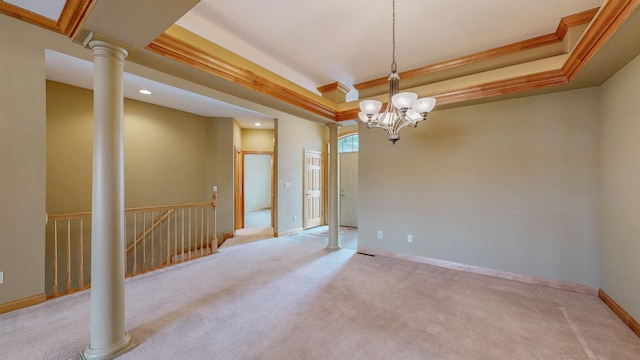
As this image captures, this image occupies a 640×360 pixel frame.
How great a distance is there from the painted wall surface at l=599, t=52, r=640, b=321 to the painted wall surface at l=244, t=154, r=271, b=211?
994 centimetres

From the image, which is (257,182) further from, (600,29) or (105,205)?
(600,29)

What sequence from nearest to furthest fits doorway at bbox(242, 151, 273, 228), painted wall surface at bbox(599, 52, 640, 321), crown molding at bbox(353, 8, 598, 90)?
1. painted wall surface at bbox(599, 52, 640, 321)
2. crown molding at bbox(353, 8, 598, 90)
3. doorway at bbox(242, 151, 273, 228)

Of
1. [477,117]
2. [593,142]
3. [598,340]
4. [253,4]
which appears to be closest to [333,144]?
[477,117]

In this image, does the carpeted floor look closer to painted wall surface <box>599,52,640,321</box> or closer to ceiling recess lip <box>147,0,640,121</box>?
painted wall surface <box>599,52,640,321</box>

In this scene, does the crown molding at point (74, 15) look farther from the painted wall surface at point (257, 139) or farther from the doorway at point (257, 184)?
the doorway at point (257, 184)

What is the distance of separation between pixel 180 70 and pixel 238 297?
2586 mm

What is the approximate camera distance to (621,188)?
2.46m

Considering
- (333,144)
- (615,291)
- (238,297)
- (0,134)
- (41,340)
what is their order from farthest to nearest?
(333,144)
(238,297)
(615,291)
(0,134)
(41,340)

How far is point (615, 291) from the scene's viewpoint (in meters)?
2.56

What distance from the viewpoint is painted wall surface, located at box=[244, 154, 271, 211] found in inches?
424

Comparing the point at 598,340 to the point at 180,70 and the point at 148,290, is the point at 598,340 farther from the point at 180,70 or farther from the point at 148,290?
the point at 180,70

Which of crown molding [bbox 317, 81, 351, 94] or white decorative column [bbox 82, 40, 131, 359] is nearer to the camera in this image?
white decorative column [bbox 82, 40, 131, 359]

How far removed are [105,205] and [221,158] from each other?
411 centimetres

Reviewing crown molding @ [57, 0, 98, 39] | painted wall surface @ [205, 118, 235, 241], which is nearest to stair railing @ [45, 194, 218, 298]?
painted wall surface @ [205, 118, 235, 241]
